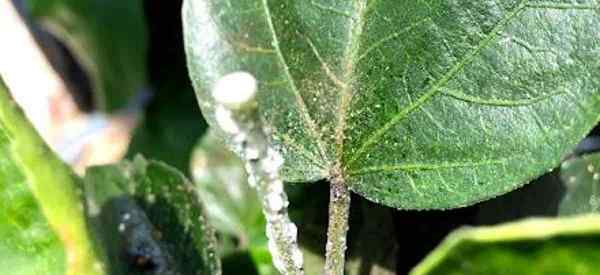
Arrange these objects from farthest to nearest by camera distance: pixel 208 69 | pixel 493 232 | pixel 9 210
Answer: pixel 208 69
pixel 9 210
pixel 493 232

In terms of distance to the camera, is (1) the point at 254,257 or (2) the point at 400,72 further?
(1) the point at 254,257

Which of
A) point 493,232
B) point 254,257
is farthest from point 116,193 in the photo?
point 493,232

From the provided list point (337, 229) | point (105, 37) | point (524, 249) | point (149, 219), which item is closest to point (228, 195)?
point (149, 219)

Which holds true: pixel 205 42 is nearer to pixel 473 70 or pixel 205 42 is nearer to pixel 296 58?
pixel 296 58

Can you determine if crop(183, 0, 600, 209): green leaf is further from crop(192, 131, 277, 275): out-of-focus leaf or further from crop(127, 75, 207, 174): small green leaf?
crop(127, 75, 207, 174): small green leaf

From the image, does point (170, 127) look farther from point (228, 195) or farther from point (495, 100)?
point (495, 100)

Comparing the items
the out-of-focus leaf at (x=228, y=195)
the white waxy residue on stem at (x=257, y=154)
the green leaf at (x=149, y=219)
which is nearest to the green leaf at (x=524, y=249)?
the white waxy residue on stem at (x=257, y=154)
